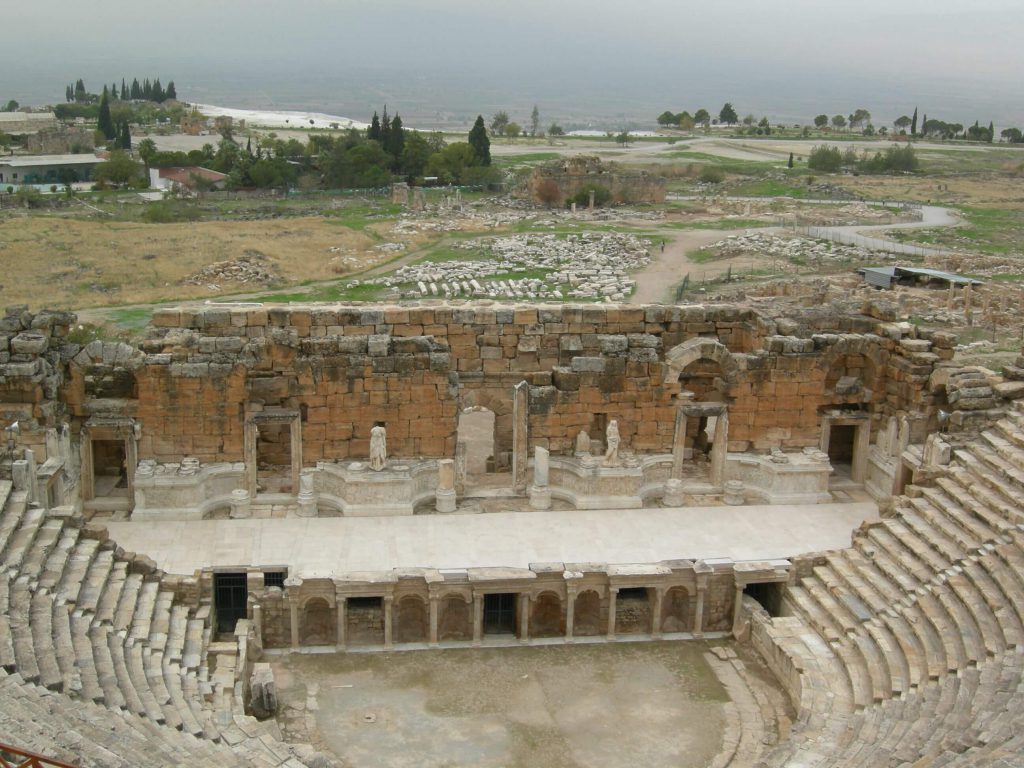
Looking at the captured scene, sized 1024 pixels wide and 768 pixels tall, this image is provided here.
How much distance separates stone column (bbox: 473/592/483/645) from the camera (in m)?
17.4

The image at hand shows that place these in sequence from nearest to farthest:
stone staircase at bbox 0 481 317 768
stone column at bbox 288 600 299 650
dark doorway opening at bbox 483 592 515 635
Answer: stone staircase at bbox 0 481 317 768 < stone column at bbox 288 600 299 650 < dark doorway opening at bbox 483 592 515 635

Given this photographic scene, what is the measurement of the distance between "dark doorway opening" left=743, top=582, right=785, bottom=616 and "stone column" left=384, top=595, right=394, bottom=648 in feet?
19.3

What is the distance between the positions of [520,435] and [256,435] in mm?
4871

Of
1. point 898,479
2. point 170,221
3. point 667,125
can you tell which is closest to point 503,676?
Answer: point 898,479

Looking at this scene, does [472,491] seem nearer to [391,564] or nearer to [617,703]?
[391,564]

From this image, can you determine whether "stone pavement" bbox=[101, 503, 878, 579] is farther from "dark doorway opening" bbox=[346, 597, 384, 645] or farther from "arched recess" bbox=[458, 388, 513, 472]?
"arched recess" bbox=[458, 388, 513, 472]

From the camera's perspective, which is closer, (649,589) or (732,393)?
(649,589)

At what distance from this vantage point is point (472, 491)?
2108cm

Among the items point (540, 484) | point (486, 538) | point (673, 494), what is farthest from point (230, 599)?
point (673, 494)

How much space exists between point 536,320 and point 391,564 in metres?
5.75

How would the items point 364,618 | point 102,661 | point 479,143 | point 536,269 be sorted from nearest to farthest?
1. point 102,661
2. point 364,618
3. point 536,269
4. point 479,143

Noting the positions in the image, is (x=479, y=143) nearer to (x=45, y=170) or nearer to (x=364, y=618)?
(x=45, y=170)

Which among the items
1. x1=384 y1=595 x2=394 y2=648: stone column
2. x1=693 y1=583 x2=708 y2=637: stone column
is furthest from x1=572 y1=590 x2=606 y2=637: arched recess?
x1=384 y1=595 x2=394 y2=648: stone column

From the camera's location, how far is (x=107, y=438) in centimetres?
1992
